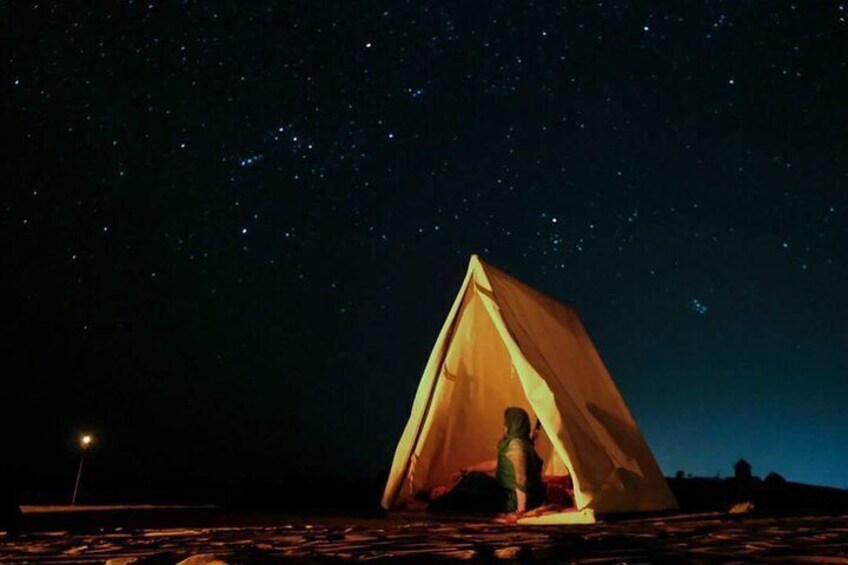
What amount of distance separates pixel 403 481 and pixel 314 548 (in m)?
4.32

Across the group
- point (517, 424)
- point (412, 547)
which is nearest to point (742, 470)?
point (517, 424)

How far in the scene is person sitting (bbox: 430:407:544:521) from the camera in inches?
234

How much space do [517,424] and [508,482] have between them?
22.6 inches

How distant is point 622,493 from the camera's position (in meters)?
5.69

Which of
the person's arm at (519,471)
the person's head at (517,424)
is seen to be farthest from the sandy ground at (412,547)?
the person's head at (517,424)

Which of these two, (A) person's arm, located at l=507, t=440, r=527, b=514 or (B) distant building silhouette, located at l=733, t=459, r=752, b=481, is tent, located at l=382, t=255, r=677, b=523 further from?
(B) distant building silhouette, located at l=733, t=459, r=752, b=481

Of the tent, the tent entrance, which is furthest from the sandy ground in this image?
the tent entrance

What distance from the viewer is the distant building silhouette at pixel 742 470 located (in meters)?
11.2

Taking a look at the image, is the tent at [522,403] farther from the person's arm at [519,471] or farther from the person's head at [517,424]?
the person's arm at [519,471]

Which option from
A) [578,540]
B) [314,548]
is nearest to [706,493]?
[578,540]

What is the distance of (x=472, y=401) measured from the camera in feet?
26.0

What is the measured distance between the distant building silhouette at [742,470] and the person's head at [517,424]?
23.3 feet

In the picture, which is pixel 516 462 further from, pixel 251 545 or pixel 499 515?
pixel 251 545

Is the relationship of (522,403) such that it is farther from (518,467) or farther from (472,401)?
(518,467)
